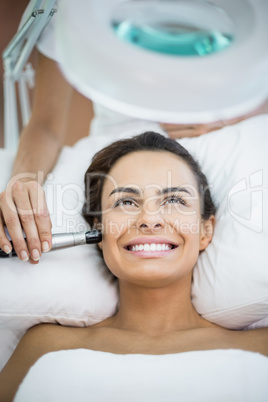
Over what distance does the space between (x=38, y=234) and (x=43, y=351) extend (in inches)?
10.7

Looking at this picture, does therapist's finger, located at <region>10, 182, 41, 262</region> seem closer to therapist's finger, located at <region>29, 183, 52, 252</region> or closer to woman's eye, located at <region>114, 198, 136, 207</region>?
therapist's finger, located at <region>29, 183, 52, 252</region>

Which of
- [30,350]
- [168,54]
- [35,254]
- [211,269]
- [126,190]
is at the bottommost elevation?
[30,350]

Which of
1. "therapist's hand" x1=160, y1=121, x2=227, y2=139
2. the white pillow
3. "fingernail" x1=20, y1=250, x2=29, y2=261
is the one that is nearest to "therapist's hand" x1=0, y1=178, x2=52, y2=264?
"fingernail" x1=20, y1=250, x2=29, y2=261

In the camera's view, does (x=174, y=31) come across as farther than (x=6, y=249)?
No

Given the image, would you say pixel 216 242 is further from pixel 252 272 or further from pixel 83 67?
pixel 83 67

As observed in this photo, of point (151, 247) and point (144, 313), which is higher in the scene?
point (151, 247)

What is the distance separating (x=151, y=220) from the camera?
992 mm

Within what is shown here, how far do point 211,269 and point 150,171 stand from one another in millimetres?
297

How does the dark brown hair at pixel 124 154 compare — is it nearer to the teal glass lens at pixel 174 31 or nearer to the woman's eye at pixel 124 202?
the woman's eye at pixel 124 202

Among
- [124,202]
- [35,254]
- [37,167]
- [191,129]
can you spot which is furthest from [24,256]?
[191,129]

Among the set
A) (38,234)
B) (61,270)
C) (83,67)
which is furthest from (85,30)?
(61,270)

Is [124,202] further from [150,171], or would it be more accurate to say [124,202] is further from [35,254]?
[35,254]

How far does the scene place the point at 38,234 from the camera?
96 cm

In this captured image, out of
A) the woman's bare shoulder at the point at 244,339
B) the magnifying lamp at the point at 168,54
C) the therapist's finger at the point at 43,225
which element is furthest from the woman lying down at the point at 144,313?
the magnifying lamp at the point at 168,54
